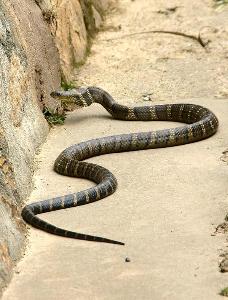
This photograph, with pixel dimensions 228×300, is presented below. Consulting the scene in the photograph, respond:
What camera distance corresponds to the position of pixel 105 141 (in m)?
12.8

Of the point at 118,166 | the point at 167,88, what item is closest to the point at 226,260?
the point at 118,166

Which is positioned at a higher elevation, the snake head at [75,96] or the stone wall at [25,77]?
the stone wall at [25,77]

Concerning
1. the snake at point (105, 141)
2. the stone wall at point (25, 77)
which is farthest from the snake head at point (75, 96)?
the stone wall at point (25, 77)

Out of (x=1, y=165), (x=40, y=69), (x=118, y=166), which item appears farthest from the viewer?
(x=40, y=69)

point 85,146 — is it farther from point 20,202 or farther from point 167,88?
point 167,88

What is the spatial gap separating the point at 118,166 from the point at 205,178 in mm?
1444

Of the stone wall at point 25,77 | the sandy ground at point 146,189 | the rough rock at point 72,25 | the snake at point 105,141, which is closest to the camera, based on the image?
the sandy ground at point 146,189

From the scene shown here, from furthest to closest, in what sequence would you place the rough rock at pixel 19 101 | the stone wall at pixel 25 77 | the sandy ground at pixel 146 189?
the stone wall at pixel 25 77 < the rough rock at pixel 19 101 < the sandy ground at pixel 146 189

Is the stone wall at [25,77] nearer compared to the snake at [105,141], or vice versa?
the stone wall at [25,77]

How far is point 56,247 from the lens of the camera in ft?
31.2

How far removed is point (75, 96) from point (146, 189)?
372 cm

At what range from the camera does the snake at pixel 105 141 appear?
10566 mm

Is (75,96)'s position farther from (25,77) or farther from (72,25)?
(72,25)

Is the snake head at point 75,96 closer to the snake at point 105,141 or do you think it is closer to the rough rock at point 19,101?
the snake at point 105,141
